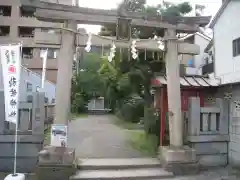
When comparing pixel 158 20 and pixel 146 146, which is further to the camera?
pixel 146 146

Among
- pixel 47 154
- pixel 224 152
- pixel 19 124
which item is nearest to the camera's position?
pixel 47 154

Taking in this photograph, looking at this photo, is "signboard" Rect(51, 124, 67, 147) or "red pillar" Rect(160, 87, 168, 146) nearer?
"signboard" Rect(51, 124, 67, 147)

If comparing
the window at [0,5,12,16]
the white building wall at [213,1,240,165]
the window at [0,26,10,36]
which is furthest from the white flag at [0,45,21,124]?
the window at [0,5,12,16]

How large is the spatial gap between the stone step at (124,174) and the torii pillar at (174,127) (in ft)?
1.33

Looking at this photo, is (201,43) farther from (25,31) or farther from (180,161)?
(25,31)

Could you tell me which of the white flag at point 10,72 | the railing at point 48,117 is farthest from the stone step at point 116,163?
the railing at point 48,117

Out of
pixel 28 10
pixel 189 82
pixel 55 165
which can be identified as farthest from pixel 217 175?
pixel 28 10

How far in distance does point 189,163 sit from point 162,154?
0.94 m

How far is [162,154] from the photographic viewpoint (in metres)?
8.82

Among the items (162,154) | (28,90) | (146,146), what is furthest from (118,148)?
(28,90)

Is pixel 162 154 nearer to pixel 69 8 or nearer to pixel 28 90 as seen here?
pixel 69 8

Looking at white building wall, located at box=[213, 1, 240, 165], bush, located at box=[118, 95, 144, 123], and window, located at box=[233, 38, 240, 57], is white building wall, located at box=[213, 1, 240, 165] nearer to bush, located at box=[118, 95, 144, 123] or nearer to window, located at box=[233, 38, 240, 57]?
window, located at box=[233, 38, 240, 57]

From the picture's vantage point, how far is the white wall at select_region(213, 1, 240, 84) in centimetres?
1313

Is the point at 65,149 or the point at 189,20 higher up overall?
the point at 189,20
